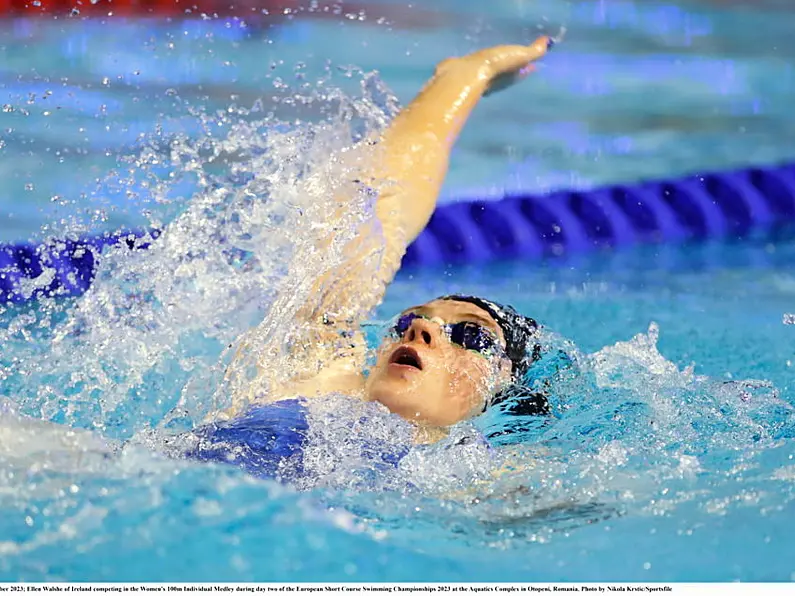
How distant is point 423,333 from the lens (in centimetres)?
191

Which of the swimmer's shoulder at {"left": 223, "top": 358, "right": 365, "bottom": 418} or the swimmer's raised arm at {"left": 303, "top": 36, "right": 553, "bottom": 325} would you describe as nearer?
the swimmer's shoulder at {"left": 223, "top": 358, "right": 365, "bottom": 418}

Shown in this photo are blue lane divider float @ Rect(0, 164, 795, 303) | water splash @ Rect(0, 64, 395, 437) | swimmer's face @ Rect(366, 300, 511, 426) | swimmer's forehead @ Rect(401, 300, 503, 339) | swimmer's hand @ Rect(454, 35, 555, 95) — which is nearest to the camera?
swimmer's face @ Rect(366, 300, 511, 426)

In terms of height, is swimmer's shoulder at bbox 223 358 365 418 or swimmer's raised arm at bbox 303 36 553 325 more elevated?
swimmer's raised arm at bbox 303 36 553 325

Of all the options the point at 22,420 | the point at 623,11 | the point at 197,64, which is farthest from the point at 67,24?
the point at 22,420

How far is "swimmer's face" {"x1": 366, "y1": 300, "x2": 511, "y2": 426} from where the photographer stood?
186 cm

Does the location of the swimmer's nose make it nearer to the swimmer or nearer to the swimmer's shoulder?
the swimmer

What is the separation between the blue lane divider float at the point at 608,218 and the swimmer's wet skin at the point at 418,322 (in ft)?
2.66

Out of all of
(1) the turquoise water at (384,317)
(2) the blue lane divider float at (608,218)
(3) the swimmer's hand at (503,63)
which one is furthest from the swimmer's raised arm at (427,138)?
(2) the blue lane divider float at (608,218)

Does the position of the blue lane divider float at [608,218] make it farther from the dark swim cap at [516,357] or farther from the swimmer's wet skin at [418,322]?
the dark swim cap at [516,357]

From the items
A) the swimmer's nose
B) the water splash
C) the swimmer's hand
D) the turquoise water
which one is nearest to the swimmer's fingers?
the swimmer's hand

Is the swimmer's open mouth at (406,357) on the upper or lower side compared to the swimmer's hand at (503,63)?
lower

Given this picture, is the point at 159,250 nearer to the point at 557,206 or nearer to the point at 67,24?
the point at 557,206

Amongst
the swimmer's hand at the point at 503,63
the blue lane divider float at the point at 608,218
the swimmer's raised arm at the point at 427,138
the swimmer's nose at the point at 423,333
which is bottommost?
the blue lane divider float at the point at 608,218

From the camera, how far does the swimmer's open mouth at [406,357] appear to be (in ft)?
6.15
